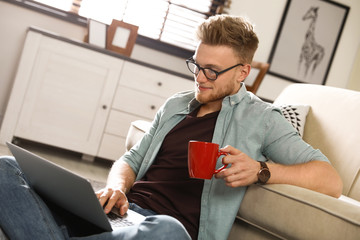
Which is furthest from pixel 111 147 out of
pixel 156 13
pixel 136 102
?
pixel 156 13

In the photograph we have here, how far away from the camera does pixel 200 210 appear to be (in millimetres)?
1271

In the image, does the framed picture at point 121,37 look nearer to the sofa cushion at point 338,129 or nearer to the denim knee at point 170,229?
the sofa cushion at point 338,129

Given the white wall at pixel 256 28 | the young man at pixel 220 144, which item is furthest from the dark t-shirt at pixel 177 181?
the white wall at pixel 256 28

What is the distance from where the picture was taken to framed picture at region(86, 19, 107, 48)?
3.36 metres

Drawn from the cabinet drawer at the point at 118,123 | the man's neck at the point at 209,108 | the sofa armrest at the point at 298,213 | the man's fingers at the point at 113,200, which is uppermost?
the man's neck at the point at 209,108

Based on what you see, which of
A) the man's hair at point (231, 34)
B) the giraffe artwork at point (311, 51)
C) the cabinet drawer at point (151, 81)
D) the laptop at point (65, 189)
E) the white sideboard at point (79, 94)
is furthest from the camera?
the giraffe artwork at point (311, 51)

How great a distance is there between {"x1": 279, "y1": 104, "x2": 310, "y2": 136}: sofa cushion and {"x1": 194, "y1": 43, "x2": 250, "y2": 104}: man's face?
52 cm

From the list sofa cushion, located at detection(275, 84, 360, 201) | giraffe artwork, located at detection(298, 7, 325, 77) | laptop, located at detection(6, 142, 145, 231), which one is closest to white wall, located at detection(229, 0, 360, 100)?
giraffe artwork, located at detection(298, 7, 325, 77)

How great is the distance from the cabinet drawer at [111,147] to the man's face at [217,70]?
197cm

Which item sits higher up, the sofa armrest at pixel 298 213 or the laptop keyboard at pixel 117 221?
the sofa armrest at pixel 298 213

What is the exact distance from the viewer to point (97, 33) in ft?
11.1

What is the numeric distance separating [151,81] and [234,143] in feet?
6.80

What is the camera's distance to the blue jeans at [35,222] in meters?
0.91

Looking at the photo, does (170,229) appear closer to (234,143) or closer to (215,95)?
(234,143)
